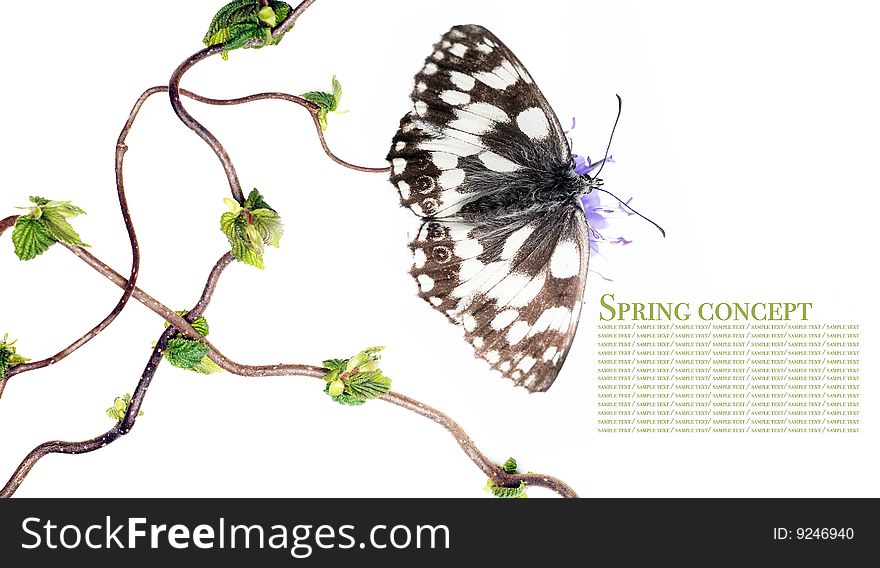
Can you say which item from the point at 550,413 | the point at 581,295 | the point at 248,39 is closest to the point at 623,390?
the point at 550,413

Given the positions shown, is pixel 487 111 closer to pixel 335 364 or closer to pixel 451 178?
pixel 451 178

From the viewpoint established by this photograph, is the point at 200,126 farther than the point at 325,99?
No

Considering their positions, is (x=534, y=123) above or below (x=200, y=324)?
above

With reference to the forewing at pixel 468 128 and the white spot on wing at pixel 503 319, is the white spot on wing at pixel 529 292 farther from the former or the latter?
the forewing at pixel 468 128

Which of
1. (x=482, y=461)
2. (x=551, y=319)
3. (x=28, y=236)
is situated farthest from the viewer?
(x=482, y=461)

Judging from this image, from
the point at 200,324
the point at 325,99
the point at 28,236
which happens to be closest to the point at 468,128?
the point at 325,99

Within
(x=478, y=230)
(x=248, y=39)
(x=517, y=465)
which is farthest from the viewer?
(x=517, y=465)

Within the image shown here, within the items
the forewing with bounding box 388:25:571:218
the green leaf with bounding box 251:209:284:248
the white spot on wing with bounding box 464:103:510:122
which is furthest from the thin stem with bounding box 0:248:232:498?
the white spot on wing with bounding box 464:103:510:122

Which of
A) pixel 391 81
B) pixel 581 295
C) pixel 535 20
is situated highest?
pixel 535 20

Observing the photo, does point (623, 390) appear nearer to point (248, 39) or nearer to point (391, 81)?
point (391, 81)
